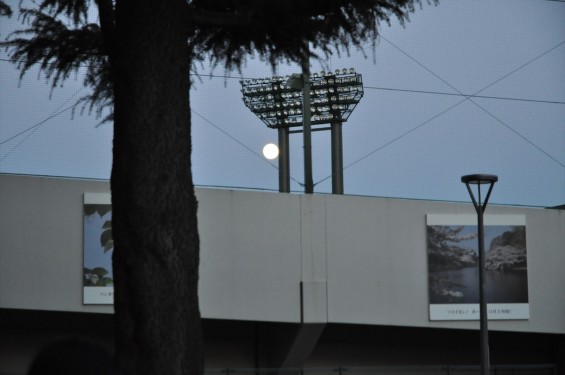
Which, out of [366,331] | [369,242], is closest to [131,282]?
[369,242]

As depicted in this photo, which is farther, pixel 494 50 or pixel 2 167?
pixel 494 50

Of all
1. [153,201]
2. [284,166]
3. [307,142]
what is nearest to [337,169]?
[307,142]

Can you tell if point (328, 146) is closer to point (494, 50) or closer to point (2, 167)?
point (494, 50)

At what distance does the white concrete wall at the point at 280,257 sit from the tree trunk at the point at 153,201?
43.8 ft

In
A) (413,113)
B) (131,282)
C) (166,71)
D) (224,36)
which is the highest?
(413,113)

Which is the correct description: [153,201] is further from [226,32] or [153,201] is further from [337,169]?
[337,169]

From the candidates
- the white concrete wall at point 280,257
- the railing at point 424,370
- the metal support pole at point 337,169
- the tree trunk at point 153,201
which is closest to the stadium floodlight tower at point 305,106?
the metal support pole at point 337,169

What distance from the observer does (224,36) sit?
8039 millimetres

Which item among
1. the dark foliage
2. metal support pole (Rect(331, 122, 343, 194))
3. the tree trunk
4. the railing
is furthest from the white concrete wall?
the tree trunk

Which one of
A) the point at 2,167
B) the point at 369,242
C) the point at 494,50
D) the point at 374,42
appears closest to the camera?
the point at 374,42

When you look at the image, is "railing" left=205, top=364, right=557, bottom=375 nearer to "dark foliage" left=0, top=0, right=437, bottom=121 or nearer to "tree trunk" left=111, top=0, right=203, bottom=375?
"dark foliage" left=0, top=0, right=437, bottom=121

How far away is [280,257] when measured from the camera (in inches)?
817

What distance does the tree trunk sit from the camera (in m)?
6.44

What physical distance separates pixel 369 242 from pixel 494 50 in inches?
248
